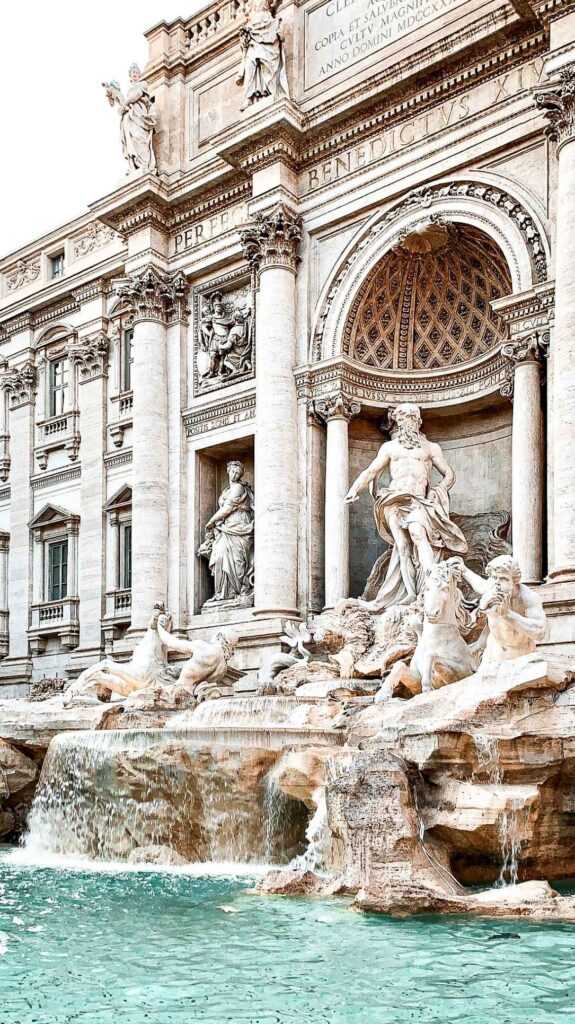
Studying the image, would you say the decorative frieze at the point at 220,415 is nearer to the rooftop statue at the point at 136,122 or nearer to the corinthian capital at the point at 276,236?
the corinthian capital at the point at 276,236

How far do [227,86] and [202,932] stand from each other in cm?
1803

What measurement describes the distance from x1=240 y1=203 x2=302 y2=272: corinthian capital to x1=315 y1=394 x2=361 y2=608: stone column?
2791mm

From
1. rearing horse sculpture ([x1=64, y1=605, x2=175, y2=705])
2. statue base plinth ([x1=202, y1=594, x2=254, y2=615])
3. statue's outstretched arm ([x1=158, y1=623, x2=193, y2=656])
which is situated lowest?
rearing horse sculpture ([x1=64, y1=605, x2=175, y2=705])

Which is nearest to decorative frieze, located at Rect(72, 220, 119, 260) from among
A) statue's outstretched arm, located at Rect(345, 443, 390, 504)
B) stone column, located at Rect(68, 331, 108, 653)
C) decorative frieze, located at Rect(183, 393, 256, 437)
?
stone column, located at Rect(68, 331, 108, 653)

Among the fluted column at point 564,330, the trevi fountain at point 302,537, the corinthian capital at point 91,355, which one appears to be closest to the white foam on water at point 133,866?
the trevi fountain at point 302,537

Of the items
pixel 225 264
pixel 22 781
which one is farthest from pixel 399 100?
pixel 22 781

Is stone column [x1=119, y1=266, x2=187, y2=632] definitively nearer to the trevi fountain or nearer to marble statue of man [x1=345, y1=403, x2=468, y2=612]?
the trevi fountain

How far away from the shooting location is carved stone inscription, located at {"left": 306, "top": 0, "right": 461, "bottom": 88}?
17.5 meters

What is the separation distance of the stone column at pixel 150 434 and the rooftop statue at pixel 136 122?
8.31ft

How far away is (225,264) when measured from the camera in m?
20.3

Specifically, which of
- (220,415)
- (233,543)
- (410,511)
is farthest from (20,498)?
(410,511)

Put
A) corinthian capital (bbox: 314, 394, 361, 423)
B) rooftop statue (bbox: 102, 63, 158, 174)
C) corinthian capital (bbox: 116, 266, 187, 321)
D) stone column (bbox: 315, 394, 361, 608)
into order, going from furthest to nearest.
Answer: rooftop statue (bbox: 102, 63, 158, 174) → corinthian capital (bbox: 116, 266, 187, 321) → corinthian capital (bbox: 314, 394, 361, 423) → stone column (bbox: 315, 394, 361, 608)

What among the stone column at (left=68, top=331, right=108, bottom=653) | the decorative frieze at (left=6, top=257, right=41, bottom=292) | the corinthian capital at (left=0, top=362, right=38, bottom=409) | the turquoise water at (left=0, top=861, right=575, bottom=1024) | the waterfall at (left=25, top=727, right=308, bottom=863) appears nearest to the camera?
the turquoise water at (left=0, top=861, right=575, bottom=1024)

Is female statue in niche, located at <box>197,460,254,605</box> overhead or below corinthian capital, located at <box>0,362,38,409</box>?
below
